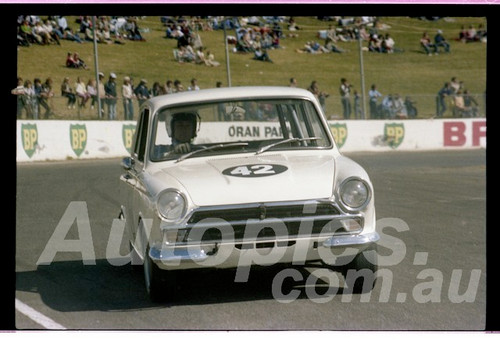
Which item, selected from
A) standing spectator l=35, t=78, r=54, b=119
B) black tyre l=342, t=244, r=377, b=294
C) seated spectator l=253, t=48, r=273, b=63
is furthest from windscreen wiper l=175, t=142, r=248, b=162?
seated spectator l=253, t=48, r=273, b=63

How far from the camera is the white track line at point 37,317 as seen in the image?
5.30 metres

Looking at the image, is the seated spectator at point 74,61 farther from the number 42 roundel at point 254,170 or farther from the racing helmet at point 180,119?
the number 42 roundel at point 254,170

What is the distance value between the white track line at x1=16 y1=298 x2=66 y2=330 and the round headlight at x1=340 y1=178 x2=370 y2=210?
75.8 inches

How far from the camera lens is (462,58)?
123 ft

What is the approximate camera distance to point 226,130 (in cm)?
682

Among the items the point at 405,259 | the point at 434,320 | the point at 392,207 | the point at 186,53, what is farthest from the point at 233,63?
the point at 434,320

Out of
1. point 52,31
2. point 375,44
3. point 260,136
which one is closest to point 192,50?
point 52,31

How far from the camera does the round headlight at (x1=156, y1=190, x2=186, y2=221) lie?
5809 mm

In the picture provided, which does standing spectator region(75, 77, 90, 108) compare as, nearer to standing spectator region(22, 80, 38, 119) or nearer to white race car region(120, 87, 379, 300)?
standing spectator region(22, 80, 38, 119)

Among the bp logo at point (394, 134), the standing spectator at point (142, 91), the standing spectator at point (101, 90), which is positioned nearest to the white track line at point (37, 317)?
the standing spectator at point (101, 90)

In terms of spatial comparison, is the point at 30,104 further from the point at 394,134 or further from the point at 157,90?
the point at 394,134

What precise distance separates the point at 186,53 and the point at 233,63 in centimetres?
213

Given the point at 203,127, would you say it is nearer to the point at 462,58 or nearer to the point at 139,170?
the point at 139,170

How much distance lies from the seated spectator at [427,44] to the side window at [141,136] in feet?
103
